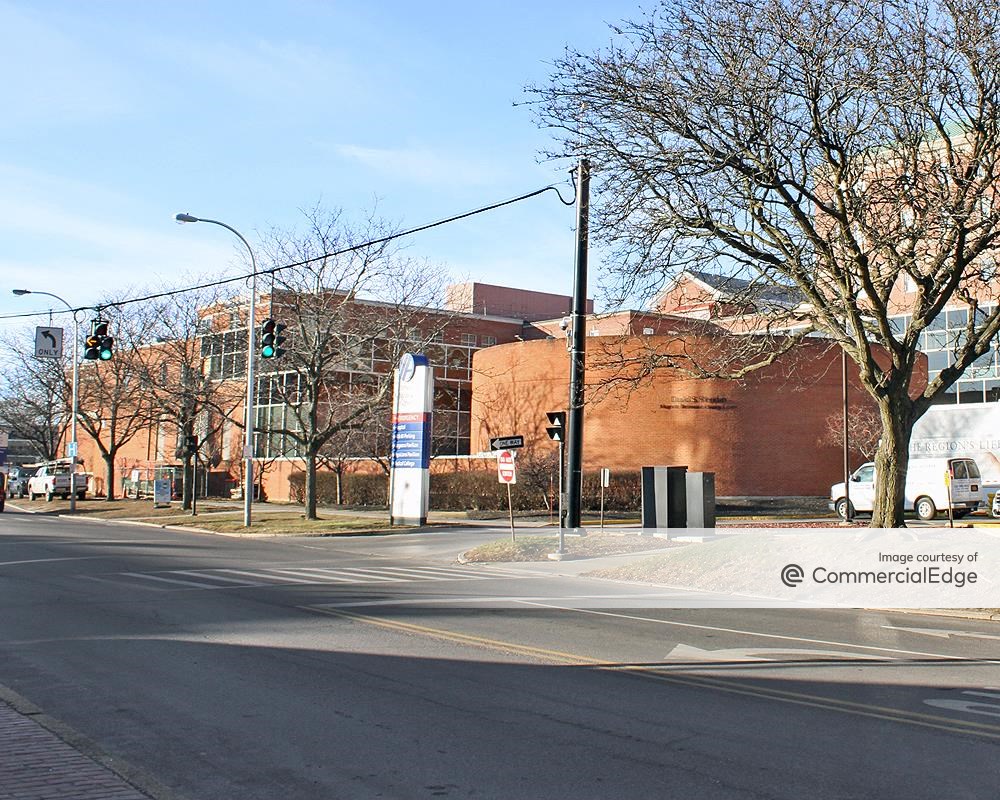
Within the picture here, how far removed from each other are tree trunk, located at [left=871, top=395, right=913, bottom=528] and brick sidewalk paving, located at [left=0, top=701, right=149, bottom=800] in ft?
51.1

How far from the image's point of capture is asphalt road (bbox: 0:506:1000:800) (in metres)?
6.14

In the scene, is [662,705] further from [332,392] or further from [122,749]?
[332,392]

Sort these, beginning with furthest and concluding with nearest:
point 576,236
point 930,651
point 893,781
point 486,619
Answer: point 576,236
point 486,619
point 930,651
point 893,781

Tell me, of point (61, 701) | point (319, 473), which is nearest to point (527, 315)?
point (319, 473)

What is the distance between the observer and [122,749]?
6703 mm

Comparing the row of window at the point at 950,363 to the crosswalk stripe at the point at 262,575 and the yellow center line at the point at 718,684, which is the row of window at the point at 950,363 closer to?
the crosswalk stripe at the point at 262,575

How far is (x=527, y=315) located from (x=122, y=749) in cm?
7418

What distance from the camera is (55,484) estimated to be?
6016 centimetres

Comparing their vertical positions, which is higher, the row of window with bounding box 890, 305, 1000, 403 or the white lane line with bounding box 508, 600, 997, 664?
the row of window with bounding box 890, 305, 1000, 403

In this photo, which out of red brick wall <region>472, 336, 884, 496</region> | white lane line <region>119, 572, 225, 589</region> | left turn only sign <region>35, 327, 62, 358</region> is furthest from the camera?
red brick wall <region>472, 336, 884, 496</region>

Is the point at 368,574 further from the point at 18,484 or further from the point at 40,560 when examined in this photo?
the point at 18,484

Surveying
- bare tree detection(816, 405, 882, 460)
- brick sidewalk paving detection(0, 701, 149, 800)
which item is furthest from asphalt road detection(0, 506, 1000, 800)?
bare tree detection(816, 405, 882, 460)

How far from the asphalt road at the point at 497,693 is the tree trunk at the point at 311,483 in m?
19.1

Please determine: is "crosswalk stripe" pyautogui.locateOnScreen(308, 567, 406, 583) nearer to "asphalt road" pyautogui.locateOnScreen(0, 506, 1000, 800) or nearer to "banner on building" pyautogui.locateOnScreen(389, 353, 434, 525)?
"asphalt road" pyautogui.locateOnScreen(0, 506, 1000, 800)
